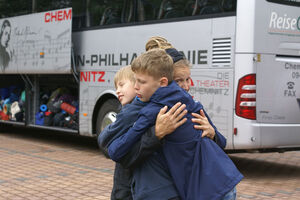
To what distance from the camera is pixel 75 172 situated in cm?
759

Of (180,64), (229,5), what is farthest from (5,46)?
(180,64)

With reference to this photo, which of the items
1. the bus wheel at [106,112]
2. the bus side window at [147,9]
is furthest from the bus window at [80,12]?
the bus wheel at [106,112]

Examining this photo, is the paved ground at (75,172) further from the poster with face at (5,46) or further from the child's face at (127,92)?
the child's face at (127,92)

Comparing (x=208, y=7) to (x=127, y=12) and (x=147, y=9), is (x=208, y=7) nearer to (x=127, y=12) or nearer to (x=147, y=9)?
(x=147, y=9)

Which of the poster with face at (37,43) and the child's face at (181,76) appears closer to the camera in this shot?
the child's face at (181,76)

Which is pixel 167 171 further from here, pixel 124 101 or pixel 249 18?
pixel 249 18

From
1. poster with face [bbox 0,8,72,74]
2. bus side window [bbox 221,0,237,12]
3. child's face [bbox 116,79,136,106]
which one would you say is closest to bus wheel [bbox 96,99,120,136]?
poster with face [bbox 0,8,72,74]

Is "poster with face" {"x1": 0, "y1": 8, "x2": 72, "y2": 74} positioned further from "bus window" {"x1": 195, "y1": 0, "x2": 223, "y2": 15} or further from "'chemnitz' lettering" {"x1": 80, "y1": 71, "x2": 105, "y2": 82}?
"bus window" {"x1": 195, "y1": 0, "x2": 223, "y2": 15}

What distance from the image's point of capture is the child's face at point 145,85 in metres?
2.38

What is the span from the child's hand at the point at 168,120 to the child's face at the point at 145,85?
0.36ft

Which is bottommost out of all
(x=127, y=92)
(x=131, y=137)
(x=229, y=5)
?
(x=131, y=137)

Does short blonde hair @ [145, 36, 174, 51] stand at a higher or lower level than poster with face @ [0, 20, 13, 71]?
lower

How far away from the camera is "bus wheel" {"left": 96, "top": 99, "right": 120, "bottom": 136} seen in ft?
29.7

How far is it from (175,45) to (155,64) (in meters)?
5.76
